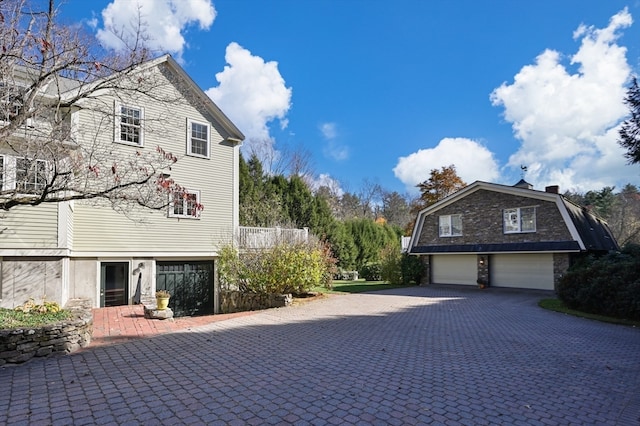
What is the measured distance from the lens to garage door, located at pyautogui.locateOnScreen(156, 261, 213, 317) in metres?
16.3

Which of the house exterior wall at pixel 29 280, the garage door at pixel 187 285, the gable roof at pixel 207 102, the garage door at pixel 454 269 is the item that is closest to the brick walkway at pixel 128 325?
the house exterior wall at pixel 29 280

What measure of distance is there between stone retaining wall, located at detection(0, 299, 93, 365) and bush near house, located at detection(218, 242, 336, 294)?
729 centimetres

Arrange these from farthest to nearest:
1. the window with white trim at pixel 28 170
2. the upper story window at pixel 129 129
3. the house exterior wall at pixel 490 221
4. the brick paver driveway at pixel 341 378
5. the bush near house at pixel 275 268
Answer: the house exterior wall at pixel 490 221 < the upper story window at pixel 129 129 < the bush near house at pixel 275 268 < the window with white trim at pixel 28 170 < the brick paver driveway at pixel 341 378

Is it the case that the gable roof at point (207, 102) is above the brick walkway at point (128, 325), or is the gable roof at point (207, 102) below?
above

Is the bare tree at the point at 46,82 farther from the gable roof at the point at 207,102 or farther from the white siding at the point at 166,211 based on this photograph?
the gable roof at the point at 207,102

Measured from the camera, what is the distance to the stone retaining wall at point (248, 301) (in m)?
14.4

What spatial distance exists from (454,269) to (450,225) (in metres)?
2.64

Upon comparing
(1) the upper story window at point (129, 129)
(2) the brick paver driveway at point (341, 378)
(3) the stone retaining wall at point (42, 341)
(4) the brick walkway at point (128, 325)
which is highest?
(1) the upper story window at point (129, 129)

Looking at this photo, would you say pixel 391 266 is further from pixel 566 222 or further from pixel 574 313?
pixel 574 313

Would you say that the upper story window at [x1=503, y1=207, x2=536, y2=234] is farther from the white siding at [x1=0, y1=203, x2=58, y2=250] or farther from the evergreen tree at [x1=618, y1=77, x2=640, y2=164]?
the white siding at [x1=0, y1=203, x2=58, y2=250]

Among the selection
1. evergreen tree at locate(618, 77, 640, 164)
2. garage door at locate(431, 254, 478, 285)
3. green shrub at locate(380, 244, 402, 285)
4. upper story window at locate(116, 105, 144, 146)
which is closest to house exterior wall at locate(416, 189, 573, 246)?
garage door at locate(431, 254, 478, 285)

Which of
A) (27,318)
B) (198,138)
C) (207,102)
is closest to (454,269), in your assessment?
(198,138)

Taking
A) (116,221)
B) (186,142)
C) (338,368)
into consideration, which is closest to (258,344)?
(338,368)

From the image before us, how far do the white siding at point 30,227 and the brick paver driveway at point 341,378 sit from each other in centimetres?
596
